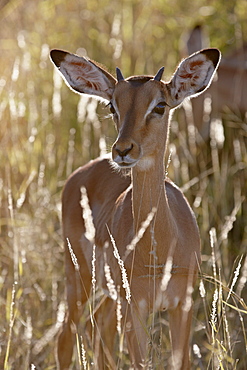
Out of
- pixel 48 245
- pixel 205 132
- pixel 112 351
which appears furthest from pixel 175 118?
pixel 112 351

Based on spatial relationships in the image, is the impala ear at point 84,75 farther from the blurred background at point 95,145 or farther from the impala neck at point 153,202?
the impala neck at point 153,202

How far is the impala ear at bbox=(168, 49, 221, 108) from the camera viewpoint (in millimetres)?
4051

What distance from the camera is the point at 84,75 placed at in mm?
4270

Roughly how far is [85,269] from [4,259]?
833 millimetres

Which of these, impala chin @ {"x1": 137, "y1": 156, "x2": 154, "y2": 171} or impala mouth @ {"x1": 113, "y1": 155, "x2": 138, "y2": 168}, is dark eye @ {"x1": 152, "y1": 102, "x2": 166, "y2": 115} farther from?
impala mouth @ {"x1": 113, "y1": 155, "x2": 138, "y2": 168}

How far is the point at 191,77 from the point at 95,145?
2671 mm

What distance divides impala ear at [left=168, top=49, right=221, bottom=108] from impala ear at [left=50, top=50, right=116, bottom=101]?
1.23 feet

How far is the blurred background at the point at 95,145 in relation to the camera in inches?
185

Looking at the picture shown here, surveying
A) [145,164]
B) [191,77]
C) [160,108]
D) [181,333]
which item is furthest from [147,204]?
[191,77]

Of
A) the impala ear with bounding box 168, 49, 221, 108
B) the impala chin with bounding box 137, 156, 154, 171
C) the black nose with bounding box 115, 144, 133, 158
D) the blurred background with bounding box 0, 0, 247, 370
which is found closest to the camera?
the black nose with bounding box 115, 144, 133, 158

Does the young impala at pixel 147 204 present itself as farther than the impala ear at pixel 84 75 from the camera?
No

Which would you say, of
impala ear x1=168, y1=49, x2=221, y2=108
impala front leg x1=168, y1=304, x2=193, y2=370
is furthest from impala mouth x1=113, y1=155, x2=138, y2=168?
impala front leg x1=168, y1=304, x2=193, y2=370

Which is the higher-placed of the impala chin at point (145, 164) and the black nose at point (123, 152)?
the black nose at point (123, 152)

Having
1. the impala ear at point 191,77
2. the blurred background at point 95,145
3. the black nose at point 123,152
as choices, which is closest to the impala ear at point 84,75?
the blurred background at point 95,145
